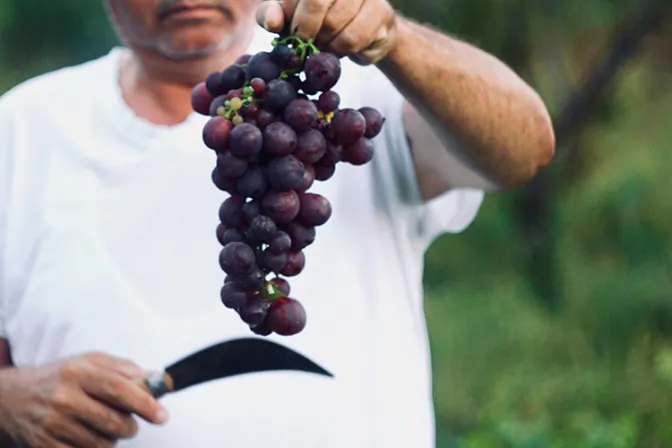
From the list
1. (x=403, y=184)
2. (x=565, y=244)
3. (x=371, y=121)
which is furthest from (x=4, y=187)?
(x=565, y=244)

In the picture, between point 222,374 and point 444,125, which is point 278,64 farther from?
point 222,374

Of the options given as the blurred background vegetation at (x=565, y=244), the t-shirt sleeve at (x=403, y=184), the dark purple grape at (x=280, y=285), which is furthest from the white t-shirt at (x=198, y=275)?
the blurred background vegetation at (x=565, y=244)

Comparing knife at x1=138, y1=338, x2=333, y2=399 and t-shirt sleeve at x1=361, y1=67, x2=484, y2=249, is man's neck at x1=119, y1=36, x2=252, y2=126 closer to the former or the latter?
t-shirt sleeve at x1=361, y1=67, x2=484, y2=249

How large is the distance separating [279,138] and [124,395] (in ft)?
2.07

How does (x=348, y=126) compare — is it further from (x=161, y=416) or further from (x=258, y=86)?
(x=161, y=416)

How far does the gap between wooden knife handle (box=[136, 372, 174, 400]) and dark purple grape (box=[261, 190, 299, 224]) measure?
0.55 m

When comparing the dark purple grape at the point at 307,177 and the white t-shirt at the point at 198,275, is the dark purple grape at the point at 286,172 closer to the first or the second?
the dark purple grape at the point at 307,177

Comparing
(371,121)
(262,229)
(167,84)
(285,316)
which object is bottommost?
(285,316)

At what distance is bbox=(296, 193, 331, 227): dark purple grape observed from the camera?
1208mm

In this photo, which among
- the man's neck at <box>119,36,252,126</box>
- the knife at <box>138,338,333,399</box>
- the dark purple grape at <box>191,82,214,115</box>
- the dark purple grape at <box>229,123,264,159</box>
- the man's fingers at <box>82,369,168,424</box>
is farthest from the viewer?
the man's neck at <box>119,36,252,126</box>

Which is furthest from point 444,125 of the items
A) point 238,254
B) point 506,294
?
point 506,294

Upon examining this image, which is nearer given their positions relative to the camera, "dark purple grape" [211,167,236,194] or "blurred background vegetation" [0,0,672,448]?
"dark purple grape" [211,167,236,194]

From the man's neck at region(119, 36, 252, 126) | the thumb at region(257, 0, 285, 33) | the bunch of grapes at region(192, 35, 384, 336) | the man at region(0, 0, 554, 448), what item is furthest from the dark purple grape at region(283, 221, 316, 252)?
the man's neck at region(119, 36, 252, 126)

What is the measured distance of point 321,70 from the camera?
1.15 meters
